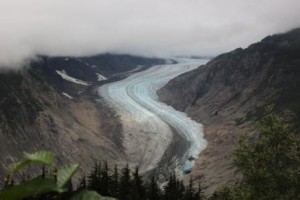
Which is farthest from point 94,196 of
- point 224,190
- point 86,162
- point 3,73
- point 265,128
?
point 3,73

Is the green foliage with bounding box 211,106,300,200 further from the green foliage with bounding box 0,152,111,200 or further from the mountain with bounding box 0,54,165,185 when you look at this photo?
the mountain with bounding box 0,54,165,185

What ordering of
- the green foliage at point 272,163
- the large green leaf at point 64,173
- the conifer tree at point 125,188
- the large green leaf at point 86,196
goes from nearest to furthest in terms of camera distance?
the large green leaf at point 86,196
the large green leaf at point 64,173
the green foliage at point 272,163
the conifer tree at point 125,188

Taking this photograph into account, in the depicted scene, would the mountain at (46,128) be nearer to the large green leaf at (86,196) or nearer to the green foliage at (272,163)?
the green foliage at (272,163)

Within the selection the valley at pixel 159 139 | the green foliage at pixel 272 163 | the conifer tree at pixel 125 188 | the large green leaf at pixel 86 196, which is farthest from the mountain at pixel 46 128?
the large green leaf at pixel 86 196

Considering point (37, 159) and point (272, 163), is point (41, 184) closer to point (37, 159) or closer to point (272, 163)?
point (37, 159)

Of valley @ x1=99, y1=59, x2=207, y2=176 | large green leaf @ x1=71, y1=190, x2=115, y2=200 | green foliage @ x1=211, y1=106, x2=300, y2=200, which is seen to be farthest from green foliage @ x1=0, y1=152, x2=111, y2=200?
valley @ x1=99, y1=59, x2=207, y2=176

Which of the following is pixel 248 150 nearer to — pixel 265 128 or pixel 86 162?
pixel 265 128
